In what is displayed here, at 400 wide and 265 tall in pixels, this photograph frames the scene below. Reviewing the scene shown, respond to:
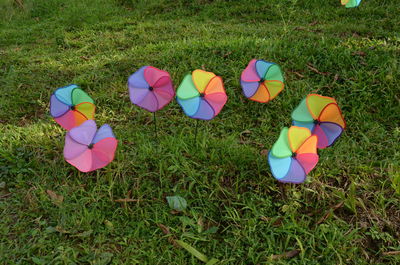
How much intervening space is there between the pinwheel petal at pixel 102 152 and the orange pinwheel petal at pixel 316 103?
126 centimetres

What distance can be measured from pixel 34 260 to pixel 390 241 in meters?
1.94

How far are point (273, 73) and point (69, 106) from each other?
1.50 meters

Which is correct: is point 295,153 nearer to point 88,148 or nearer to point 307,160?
point 307,160

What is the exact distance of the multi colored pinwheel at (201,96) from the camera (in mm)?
1932

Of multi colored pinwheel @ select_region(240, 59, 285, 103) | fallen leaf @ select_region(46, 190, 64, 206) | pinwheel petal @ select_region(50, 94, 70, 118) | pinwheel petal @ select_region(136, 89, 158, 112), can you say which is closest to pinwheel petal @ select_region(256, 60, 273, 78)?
multi colored pinwheel @ select_region(240, 59, 285, 103)

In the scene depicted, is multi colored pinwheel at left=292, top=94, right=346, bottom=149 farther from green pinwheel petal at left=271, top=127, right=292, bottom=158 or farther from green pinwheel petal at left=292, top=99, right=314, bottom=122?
green pinwheel petal at left=271, top=127, right=292, bottom=158

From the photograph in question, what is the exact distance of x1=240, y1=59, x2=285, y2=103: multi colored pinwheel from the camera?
226 centimetres

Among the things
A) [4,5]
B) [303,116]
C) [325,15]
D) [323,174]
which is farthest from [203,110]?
[4,5]

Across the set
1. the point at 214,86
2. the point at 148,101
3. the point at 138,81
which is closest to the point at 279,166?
the point at 214,86

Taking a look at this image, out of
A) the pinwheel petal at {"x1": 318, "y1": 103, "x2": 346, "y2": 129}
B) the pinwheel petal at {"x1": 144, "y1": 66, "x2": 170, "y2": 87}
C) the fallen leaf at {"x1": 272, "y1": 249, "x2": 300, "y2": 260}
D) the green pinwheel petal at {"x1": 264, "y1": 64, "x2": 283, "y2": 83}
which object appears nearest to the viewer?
the fallen leaf at {"x1": 272, "y1": 249, "x2": 300, "y2": 260}

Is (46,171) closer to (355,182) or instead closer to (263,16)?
(355,182)

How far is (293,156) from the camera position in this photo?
1661 mm

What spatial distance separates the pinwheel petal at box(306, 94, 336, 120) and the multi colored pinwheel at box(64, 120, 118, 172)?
126 cm

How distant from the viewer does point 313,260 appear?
1590mm
